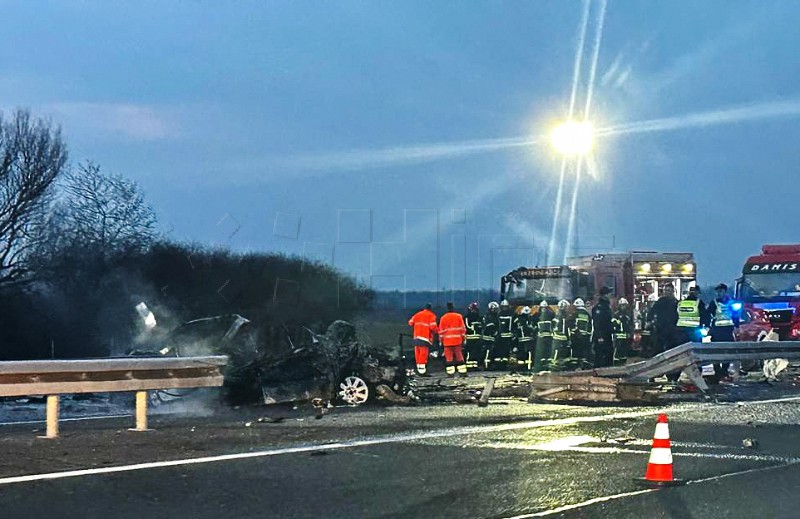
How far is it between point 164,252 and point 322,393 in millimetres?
17773

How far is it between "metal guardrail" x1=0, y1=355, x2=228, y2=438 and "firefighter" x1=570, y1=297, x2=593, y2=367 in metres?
11.2

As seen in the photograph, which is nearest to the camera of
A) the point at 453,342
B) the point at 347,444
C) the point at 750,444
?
the point at 347,444

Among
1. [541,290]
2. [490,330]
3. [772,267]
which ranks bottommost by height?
[490,330]

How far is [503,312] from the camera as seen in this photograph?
24594 mm

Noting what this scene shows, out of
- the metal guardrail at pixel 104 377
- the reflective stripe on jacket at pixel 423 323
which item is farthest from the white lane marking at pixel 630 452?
the reflective stripe on jacket at pixel 423 323

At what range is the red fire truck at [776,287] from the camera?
2564cm

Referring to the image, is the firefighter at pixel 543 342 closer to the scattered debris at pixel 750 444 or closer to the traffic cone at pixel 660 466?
the scattered debris at pixel 750 444

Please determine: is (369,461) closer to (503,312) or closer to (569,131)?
(503,312)

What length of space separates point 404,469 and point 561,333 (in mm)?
13760

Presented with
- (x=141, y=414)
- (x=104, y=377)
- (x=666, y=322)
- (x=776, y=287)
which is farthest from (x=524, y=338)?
(x=104, y=377)

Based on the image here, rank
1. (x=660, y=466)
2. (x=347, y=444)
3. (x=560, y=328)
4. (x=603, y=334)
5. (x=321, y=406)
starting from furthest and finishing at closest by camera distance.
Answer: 1. (x=560, y=328)
2. (x=603, y=334)
3. (x=321, y=406)
4. (x=347, y=444)
5. (x=660, y=466)

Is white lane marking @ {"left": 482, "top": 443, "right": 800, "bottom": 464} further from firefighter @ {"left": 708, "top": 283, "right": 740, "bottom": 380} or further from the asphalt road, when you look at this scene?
firefighter @ {"left": 708, "top": 283, "right": 740, "bottom": 380}

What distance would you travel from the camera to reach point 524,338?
23484mm

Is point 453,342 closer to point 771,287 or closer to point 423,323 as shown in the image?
point 423,323
